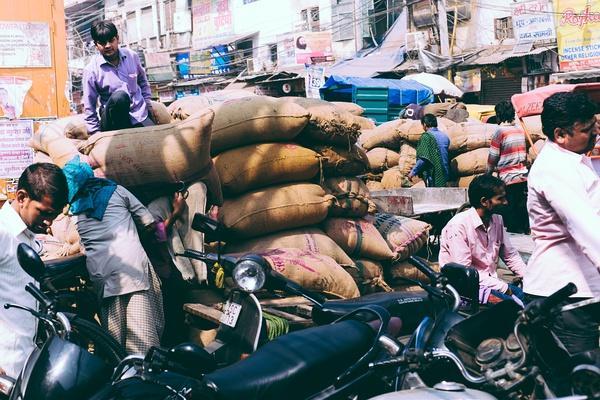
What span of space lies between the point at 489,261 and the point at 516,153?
473 cm

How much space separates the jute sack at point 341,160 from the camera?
6.09 meters

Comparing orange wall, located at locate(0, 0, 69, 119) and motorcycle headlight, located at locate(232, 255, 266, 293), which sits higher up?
orange wall, located at locate(0, 0, 69, 119)

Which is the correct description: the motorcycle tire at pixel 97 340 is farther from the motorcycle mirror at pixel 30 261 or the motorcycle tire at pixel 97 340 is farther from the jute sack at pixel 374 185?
the jute sack at pixel 374 185

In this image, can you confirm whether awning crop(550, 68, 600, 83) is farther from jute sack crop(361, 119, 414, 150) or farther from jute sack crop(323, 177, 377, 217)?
jute sack crop(323, 177, 377, 217)

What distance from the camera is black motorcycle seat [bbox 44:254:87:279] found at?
172 inches

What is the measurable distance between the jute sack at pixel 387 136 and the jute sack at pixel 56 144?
766 centimetres

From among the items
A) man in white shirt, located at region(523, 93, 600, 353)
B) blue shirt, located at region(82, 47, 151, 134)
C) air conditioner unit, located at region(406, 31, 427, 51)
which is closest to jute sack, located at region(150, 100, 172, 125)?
blue shirt, located at region(82, 47, 151, 134)

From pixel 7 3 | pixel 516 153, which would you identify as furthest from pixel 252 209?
pixel 516 153

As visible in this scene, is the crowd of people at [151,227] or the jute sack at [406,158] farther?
the jute sack at [406,158]

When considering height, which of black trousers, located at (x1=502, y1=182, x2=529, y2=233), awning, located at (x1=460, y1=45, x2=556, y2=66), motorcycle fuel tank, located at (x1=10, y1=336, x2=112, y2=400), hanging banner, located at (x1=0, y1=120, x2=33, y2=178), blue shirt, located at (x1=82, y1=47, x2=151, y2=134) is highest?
awning, located at (x1=460, y1=45, x2=556, y2=66)

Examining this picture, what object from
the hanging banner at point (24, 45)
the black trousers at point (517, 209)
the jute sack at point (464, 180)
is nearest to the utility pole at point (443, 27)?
the jute sack at point (464, 180)

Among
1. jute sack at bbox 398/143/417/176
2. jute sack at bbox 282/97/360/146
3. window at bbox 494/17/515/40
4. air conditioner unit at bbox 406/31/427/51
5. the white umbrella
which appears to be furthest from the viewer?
air conditioner unit at bbox 406/31/427/51

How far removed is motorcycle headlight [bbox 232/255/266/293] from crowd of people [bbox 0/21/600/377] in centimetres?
79

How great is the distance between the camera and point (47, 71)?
801 centimetres
